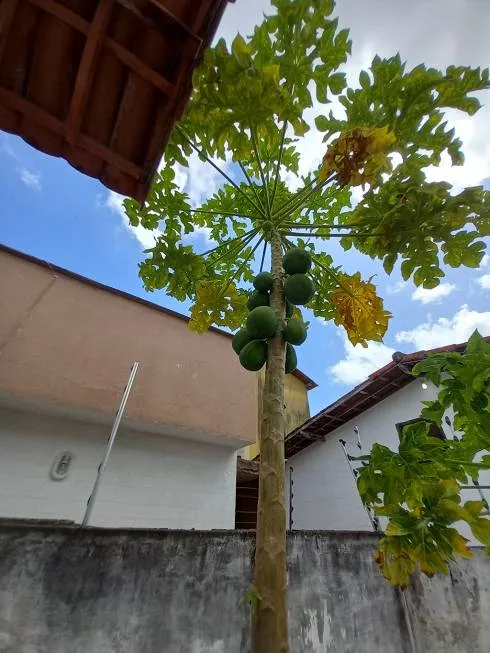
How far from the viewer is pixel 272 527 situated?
155 cm

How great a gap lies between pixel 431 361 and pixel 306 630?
2297mm

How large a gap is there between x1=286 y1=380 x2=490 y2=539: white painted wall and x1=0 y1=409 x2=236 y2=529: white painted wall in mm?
3550

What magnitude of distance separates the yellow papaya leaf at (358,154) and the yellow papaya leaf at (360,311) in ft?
2.93

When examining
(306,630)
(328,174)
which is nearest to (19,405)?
(306,630)

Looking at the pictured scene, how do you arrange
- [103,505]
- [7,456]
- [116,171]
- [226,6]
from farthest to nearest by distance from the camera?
[103,505] → [7,456] → [116,171] → [226,6]

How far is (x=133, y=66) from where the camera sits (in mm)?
1655

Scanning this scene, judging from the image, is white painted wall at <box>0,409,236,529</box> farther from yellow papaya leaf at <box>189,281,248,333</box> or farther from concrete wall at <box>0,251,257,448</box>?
yellow papaya leaf at <box>189,281,248,333</box>

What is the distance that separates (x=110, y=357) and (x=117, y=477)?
5.34ft

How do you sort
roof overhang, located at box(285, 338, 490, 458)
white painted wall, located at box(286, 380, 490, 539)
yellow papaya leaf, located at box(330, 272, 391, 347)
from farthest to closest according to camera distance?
white painted wall, located at box(286, 380, 490, 539), roof overhang, located at box(285, 338, 490, 458), yellow papaya leaf, located at box(330, 272, 391, 347)

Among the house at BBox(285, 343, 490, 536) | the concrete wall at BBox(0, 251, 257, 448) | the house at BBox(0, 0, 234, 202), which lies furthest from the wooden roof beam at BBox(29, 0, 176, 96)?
the house at BBox(285, 343, 490, 536)

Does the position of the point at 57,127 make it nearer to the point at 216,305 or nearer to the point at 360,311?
the point at 216,305

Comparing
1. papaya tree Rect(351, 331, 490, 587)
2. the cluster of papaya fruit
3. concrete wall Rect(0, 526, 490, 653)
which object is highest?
the cluster of papaya fruit

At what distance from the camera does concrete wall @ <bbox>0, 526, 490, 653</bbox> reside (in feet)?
6.81

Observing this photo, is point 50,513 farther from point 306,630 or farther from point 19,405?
point 306,630
